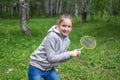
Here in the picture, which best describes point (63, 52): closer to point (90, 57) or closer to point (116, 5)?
point (90, 57)

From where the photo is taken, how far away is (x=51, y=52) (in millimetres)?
4148

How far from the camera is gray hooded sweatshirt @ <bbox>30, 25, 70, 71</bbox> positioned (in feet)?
13.6

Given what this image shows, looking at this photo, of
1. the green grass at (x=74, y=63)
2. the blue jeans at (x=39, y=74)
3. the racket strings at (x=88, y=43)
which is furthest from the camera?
the green grass at (x=74, y=63)

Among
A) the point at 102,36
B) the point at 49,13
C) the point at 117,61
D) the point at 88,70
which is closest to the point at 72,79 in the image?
the point at 88,70

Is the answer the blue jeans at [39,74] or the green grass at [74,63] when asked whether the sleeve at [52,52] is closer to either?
the blue jeans at [39,74]

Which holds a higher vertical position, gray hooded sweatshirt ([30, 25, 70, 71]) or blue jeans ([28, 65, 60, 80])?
gray hooded sweatshirt ([30, 25, 70, 71])

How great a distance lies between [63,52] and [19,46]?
7057mm

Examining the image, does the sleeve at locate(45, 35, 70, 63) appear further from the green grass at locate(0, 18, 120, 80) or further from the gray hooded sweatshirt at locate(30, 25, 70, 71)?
the green grass at locate(0, 18, 120, 80)

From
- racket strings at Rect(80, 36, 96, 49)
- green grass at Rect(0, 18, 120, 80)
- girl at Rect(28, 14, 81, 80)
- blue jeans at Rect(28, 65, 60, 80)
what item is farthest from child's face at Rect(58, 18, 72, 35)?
green grass at Rect(0, 18, 120, 80)

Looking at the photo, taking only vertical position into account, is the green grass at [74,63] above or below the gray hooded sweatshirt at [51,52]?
below

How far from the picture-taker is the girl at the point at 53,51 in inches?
164

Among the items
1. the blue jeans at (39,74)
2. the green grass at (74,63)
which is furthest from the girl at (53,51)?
the green grass at (74,63)

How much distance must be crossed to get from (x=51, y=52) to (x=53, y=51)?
1.3 inches

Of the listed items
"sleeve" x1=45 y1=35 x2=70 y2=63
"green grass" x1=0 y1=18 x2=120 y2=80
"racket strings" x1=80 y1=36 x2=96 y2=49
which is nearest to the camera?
"sleeve" x1=45 y1=35 x2=70 y2=63
